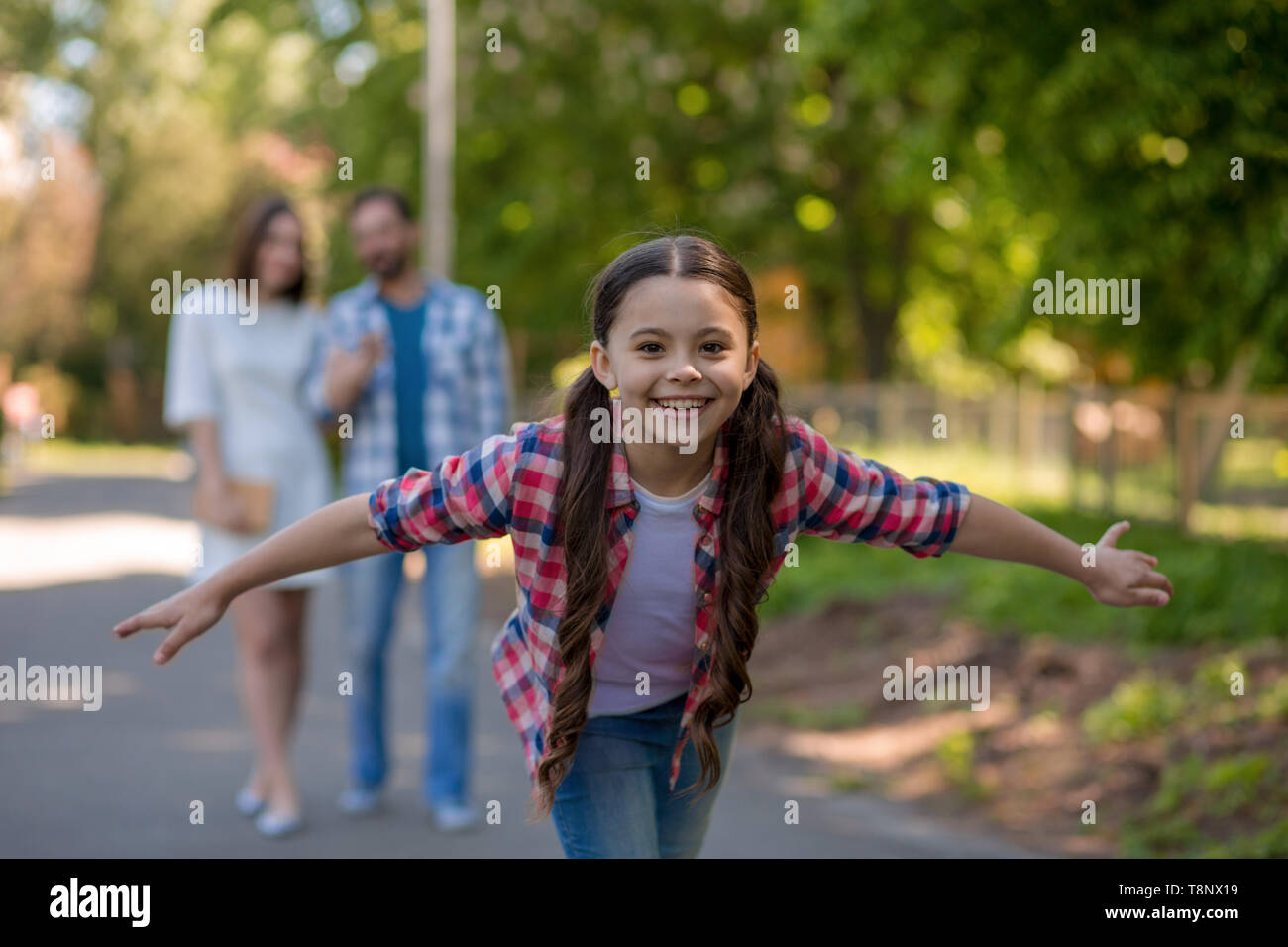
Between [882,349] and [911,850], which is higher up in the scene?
[882,349]

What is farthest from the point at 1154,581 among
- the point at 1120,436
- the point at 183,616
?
the point at 1120,436

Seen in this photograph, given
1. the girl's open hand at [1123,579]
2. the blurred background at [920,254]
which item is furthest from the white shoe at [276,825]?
the girl's open hand at [1123,579]

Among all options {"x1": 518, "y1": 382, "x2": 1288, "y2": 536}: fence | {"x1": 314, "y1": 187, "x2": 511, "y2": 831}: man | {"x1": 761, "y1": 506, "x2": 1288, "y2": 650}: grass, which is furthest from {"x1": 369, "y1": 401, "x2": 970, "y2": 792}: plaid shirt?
{"x1": 761, "y1": 506, "x2": 1288, "y2": 650}: grass

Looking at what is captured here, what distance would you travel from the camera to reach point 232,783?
267 inches

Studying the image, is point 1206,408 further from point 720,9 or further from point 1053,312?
point 720,9

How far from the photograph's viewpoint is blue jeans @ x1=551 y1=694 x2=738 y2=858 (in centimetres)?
341

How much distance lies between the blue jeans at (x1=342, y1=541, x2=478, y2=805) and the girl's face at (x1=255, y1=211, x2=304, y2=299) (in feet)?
3.72

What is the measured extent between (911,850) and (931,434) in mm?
14323

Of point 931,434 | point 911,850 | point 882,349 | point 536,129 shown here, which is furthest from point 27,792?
point 882,349

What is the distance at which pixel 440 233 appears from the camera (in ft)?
51.0

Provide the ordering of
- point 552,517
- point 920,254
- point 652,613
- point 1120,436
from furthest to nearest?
point 920,254, point 1120,436, point 652,613, point 552,517

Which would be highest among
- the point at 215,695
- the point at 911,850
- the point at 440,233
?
the point at 440,233

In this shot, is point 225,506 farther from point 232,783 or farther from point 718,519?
point 718,519

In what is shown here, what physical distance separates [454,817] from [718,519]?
10.1 feet
